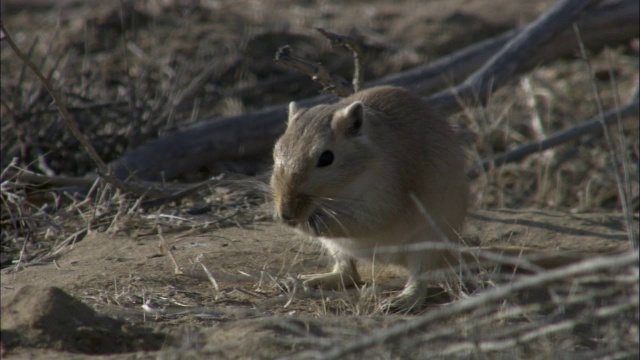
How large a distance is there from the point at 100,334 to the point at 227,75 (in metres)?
5.16

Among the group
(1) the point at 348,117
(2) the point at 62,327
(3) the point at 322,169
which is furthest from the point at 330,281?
(2) the point at 62,327

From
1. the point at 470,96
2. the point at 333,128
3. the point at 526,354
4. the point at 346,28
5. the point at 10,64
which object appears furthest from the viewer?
the point at 346,28

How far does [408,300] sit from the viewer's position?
413cm

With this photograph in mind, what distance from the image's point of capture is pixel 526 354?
9.82 feet

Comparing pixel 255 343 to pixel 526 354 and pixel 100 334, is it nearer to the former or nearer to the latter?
pixel 100 334

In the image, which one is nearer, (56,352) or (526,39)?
(56,352)

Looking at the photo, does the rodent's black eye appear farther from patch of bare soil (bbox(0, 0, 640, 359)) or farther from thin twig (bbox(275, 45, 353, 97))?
thin twig (bbox(275, 45, 353, 97))

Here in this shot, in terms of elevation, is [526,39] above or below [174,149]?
above

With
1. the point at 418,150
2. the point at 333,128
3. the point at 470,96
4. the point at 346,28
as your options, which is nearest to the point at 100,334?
the point at 333,128

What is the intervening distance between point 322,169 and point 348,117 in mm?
300

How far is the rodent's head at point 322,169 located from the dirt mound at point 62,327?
997 mm

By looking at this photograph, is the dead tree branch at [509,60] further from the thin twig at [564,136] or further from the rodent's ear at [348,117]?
the rodent's ear at [348,117]

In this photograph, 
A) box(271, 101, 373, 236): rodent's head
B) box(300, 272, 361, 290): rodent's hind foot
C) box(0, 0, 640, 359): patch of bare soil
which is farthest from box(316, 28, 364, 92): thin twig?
box(300, 272, 361, 290): rodent's hind foot

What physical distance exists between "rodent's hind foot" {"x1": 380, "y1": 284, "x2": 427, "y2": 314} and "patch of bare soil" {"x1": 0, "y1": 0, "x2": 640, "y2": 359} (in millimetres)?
77
